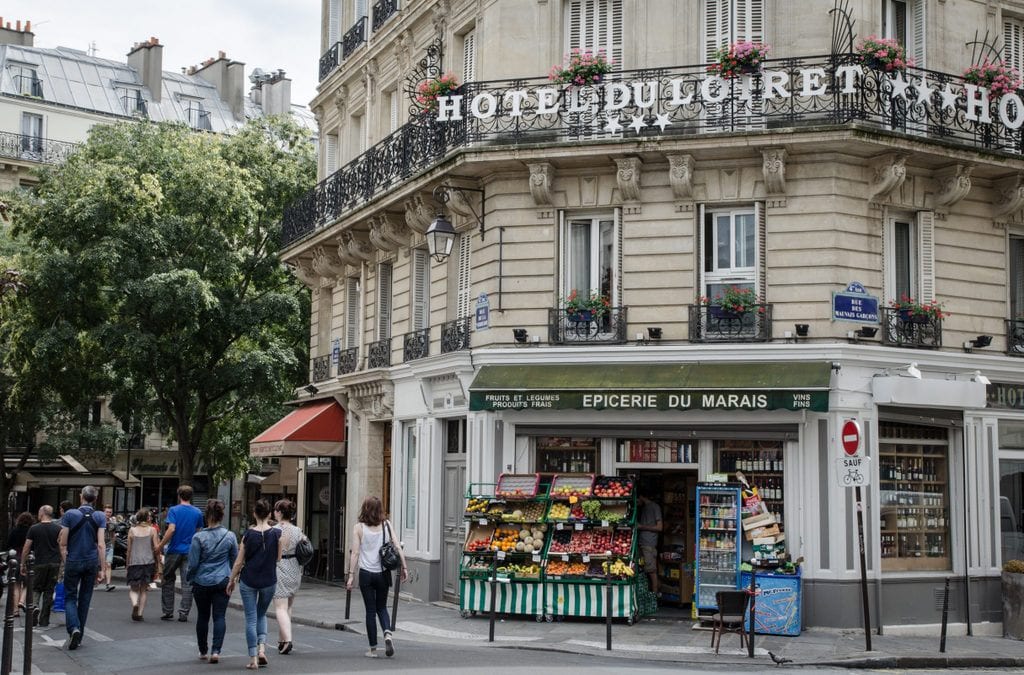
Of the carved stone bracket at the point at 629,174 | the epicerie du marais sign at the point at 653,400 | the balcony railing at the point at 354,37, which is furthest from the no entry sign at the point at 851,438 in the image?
the balcony railing at the point at 354,37

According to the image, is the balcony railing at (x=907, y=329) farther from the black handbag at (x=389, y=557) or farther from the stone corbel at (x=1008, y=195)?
the black handbag at (x=389, y=557)

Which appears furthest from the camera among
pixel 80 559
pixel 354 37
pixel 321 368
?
pixel 321 368

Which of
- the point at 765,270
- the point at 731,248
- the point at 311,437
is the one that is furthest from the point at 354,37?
the point at 765,270

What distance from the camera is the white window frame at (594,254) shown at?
1811cm

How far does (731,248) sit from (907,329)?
2.62 m

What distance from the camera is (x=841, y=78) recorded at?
1683 centimetres

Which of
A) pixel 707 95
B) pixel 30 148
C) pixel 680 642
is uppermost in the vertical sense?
pixel 30 148

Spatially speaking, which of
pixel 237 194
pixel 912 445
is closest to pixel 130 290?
pixel 237 194

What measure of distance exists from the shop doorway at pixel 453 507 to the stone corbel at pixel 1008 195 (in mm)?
8473

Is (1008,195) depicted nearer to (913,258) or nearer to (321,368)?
(913,258)

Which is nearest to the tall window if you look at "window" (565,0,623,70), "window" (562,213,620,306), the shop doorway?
"window" (565,0,623,70)

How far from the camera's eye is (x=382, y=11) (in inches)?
941

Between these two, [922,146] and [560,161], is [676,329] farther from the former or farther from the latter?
[922,146]

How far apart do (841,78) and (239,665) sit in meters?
10.5
